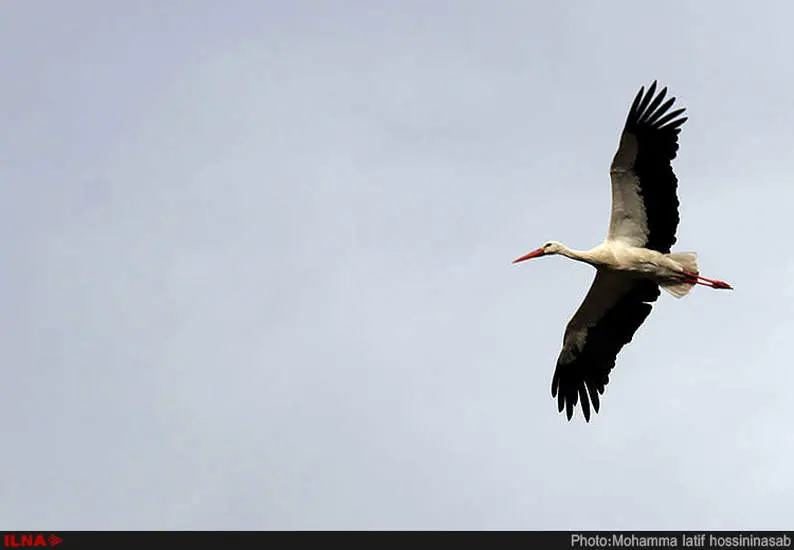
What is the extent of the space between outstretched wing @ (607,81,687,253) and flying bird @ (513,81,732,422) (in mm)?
13

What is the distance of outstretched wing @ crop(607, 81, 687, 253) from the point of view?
1680 cm

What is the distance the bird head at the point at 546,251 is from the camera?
18.1 m
